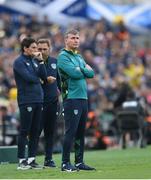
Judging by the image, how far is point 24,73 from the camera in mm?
13664

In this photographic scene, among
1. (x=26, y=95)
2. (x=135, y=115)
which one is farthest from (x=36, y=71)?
(x=135, y=115)

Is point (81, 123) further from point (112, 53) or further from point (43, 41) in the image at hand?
point (112, 53)

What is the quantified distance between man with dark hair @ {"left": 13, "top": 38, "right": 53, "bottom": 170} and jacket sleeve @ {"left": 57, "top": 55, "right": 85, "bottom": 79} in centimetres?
66

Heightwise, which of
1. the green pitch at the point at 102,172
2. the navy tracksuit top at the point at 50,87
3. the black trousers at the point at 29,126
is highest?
the navy tracksuit top at the point at 50,87

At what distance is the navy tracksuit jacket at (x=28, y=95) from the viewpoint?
13751 millimetres

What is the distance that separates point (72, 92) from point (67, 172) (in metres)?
1.24

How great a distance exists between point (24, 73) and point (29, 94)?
36 cm

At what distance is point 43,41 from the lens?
47.6 feet

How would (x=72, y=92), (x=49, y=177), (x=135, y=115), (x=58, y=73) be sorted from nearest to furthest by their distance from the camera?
(x=49, y=177) < (x=72, y=92) < (x=58, y=73) < (x=135, y=115)

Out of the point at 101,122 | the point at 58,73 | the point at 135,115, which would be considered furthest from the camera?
the point at 101,122

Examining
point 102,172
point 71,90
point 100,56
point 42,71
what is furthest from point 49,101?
point 100,56

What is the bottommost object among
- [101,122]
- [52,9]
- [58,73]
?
[101,122]

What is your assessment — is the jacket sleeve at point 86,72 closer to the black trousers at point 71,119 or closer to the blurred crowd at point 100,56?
the black trousers at point 71,119

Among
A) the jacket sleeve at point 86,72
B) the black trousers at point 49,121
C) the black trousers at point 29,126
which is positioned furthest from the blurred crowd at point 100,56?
the jacket sleeve at point 86,72
